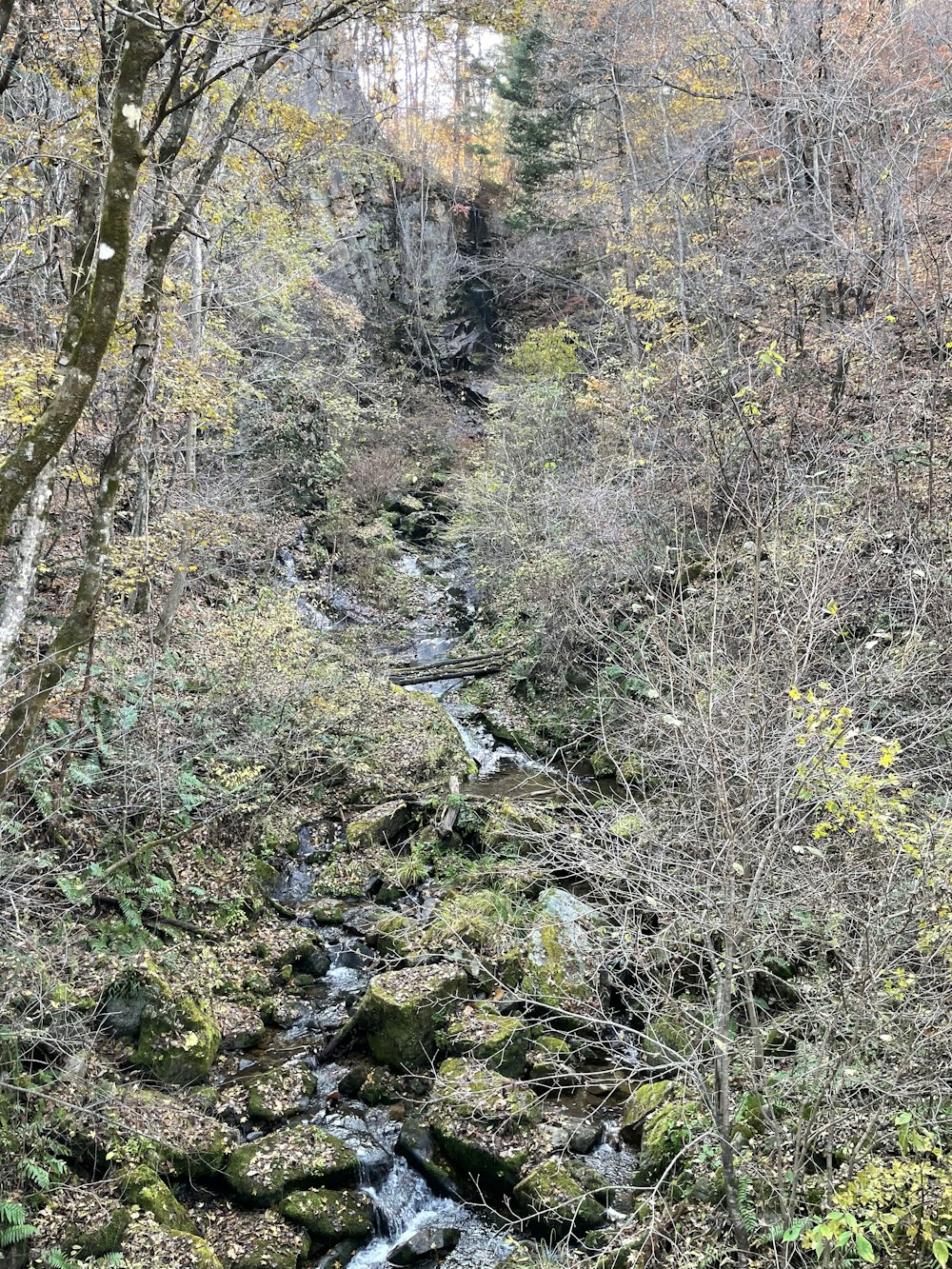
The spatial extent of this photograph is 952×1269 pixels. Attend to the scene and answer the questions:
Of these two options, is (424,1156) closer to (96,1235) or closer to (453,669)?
(96,1235)

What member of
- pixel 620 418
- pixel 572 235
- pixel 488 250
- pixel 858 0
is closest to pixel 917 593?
pixel 620 418

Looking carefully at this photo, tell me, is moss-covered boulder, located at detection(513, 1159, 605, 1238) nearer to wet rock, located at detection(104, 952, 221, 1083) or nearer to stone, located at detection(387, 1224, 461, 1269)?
stone, located at detection(387, 1224, 461, 1269)

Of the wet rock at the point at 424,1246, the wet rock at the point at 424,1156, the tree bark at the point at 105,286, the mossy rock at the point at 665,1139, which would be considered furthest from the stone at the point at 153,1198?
the tree bark at the point at 105,286

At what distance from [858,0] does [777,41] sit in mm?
1646

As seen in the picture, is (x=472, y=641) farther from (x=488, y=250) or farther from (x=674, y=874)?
(x=488, y=250)

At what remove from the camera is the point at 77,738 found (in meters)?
7.92

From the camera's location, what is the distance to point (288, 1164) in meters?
5.96

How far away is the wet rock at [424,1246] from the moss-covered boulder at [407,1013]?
1.46m

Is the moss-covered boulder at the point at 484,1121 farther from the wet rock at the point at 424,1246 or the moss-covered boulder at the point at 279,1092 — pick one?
the moss-covered boulder at the point at 279,1092

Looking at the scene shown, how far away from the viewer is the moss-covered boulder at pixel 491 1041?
6.95 metres

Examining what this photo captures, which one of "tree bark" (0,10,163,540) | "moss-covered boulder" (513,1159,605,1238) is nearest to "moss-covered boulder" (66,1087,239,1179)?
"moss-covered boulder" (513,1159,605,1238)

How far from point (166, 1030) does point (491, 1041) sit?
2.83 m

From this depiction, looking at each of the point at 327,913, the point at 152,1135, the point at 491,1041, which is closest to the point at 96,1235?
the point at 152,1135

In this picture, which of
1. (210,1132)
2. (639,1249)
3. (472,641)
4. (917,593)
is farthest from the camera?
(472,641)
